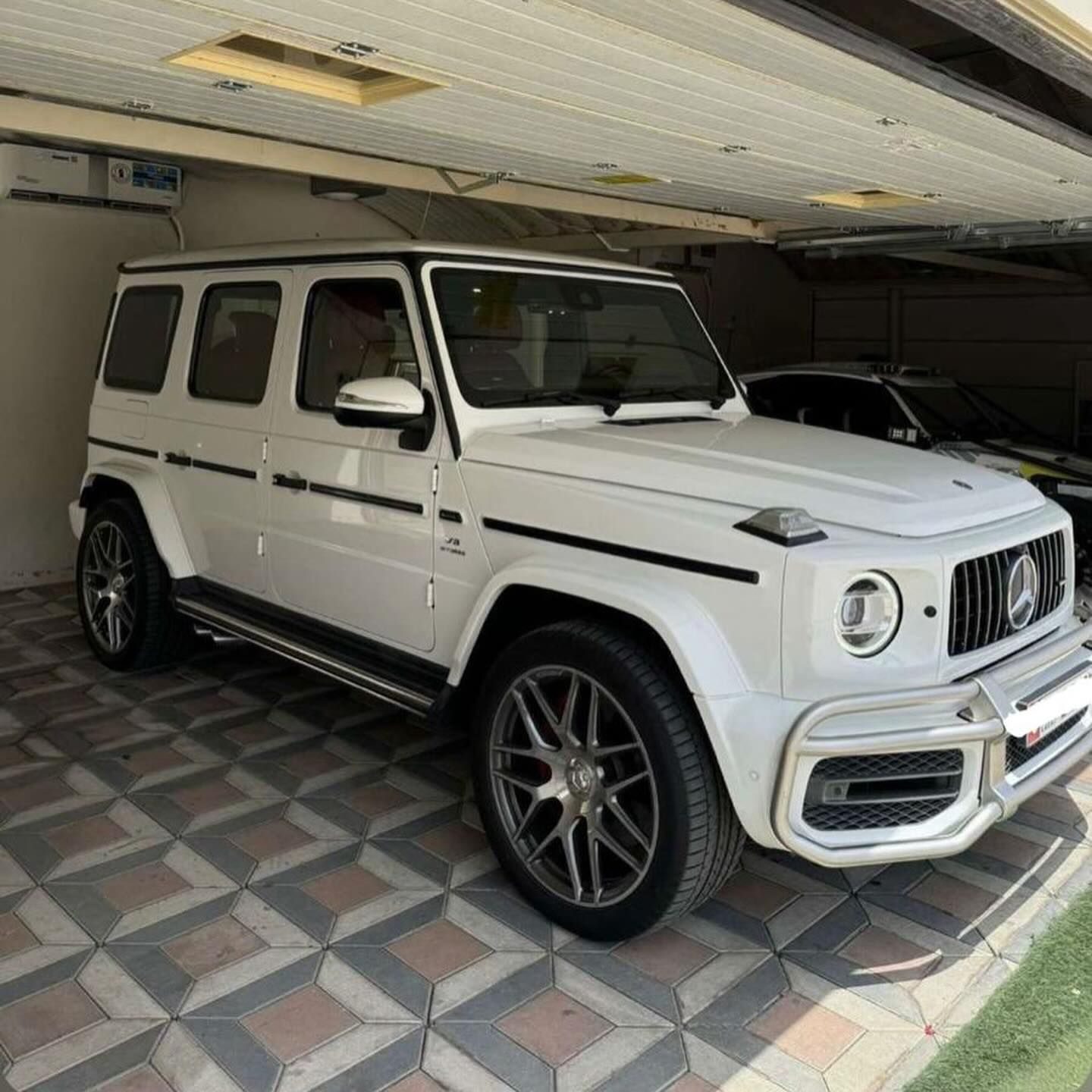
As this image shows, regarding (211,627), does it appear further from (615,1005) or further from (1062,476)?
(1062,476)

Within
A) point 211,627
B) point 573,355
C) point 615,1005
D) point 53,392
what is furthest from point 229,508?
point 53,392

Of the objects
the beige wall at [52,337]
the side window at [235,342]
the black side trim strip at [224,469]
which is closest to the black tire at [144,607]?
the black side trim strip at [224,469]

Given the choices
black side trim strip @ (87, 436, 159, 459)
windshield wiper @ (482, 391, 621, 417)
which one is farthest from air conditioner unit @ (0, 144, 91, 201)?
windshield wiper @ (482, 391, 621, 417)

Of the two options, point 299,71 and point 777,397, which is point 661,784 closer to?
point 299,71

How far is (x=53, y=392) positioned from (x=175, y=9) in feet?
16.4

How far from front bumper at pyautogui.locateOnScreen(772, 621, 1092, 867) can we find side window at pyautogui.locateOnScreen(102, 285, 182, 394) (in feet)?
11.8

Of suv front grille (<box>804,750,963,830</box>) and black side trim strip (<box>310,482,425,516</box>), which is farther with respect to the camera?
black side trim strip (<box>310,482,425,516</box>)

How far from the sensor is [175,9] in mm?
2445

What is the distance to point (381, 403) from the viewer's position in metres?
3.37

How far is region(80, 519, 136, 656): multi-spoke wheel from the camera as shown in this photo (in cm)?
507

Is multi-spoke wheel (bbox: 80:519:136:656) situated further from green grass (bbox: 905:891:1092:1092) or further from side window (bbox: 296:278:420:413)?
green grass (bbox: 905:891:1092:1092)

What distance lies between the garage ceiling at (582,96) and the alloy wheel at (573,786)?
1640mm

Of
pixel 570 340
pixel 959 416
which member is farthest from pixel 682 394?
pixel 959 416

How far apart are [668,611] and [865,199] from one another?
374 centimetres
